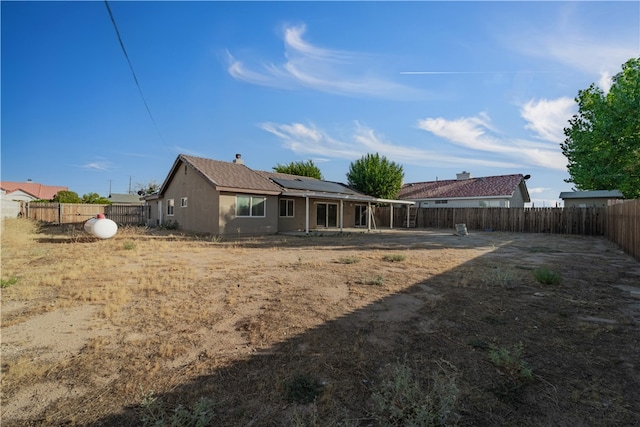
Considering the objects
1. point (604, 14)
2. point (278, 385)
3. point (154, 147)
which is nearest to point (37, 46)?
point (154, 147)

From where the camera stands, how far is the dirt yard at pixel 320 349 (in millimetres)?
2178

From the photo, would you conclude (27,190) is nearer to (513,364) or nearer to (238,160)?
(238,160)

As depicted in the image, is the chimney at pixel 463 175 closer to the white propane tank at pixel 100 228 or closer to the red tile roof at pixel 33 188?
the white propane tank at pixel 100 228

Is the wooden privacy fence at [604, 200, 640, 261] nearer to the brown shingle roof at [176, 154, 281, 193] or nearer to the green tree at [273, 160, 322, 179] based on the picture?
the brown shingle roof at [176, 154, 281, 193]

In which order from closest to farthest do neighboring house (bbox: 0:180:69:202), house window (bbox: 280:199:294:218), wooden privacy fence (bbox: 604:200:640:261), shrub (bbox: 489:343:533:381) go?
shrub (bbox: 489:343:533:381)
wooden privacy fence (bbox: 604:200:640:261)
house window (bbox: 280:199:294:218)
neighboring house (bbox: 0:180:69:202)

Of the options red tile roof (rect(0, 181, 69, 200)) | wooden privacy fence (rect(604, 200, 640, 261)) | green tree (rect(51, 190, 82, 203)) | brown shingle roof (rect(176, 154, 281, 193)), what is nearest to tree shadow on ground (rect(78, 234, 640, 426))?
wooden privacy fence (rect(604, 200, 640, 261))

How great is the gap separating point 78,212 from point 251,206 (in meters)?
15.9

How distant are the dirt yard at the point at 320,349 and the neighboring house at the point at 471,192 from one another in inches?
839

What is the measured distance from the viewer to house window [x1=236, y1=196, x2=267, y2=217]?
16188 mm

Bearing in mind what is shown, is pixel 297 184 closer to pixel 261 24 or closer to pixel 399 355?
pixel 261 24

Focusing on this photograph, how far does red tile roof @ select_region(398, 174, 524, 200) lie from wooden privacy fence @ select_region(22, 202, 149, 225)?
2393 centimetres

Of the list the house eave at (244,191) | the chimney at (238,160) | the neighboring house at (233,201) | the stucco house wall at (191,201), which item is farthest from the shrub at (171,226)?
the chimney at (238,160)

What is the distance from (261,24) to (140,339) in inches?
367

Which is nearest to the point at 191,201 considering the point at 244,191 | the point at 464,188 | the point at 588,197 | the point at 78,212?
the point at 244,191
